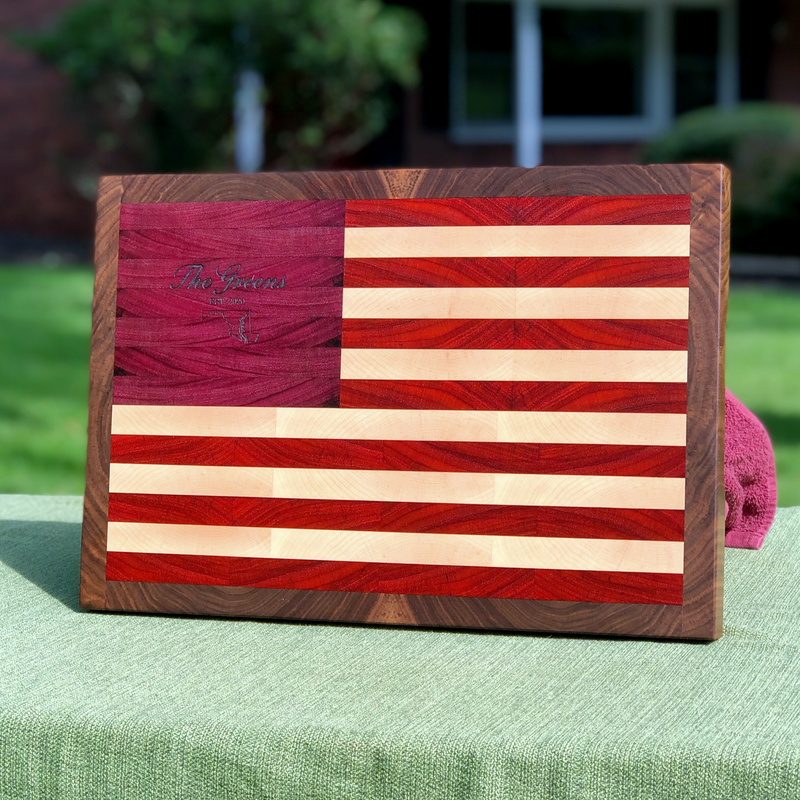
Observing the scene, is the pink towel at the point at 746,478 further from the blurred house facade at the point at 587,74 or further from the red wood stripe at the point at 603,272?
the blurred house facade at the point at 587,74

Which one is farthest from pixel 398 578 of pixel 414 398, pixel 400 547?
pixel 414 398

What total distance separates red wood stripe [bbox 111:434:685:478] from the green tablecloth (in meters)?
0.13

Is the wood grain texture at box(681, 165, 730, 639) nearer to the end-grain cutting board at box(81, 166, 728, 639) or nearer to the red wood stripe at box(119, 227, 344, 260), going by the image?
the end-grain cutting board at box(81, 166, 728, 639)

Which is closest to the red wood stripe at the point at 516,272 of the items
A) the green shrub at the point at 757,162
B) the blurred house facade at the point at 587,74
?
the green shrub at the point at 757,162

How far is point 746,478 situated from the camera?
3.53ft

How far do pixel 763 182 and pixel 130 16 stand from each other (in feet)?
13.6

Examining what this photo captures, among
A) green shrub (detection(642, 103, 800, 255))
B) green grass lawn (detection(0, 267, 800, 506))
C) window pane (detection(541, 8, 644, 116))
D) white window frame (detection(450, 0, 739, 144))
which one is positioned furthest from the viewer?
window pane (detection(541, 8, 644, 116))

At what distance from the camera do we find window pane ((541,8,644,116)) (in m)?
9.05

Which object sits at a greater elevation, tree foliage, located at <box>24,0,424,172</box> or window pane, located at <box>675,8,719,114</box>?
window pane, located at <box>675,8,719,114</box>

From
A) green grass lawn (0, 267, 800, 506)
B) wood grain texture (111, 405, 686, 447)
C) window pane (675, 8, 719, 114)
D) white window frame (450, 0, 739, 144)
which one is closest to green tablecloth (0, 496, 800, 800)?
wood grain texture (111, 405, 686, 447)

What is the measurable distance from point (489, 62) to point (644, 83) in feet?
4.41

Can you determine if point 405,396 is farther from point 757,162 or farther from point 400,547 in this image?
point 757,162

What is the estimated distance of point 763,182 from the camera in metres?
6.75

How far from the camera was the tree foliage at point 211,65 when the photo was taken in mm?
6660
